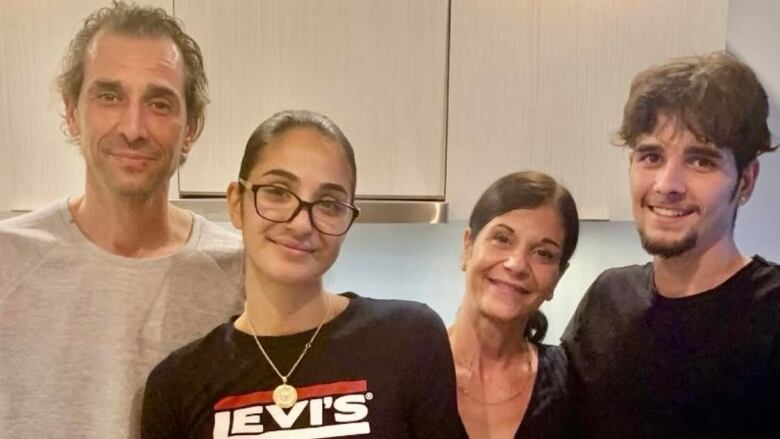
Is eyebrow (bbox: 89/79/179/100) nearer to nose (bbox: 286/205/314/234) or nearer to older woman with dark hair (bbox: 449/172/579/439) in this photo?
nose (bbox: 286/205/314/234)

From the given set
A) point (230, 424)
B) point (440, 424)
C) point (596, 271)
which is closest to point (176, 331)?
point (230, 424)

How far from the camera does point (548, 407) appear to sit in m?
1.14

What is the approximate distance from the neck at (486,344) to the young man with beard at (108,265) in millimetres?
394

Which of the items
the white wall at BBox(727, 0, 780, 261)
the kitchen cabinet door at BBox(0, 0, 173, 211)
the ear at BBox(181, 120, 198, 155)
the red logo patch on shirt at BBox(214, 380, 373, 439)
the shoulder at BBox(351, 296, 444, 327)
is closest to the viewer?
the red logo patch on shirt at BBox(214, 380, 373, 439)

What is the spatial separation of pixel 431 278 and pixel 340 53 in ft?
2.40

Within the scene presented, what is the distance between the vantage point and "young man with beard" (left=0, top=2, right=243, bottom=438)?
1072mm

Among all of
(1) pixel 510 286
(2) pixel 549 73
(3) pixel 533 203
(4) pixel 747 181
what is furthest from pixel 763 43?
(1) pixel 510 286

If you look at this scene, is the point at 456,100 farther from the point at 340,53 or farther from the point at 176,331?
the point at 176,331

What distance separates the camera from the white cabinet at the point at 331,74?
148cm

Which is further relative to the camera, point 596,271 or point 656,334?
point 596,271

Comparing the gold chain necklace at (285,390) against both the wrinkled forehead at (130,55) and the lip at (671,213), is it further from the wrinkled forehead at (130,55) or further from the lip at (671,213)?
the lip at (671,213)

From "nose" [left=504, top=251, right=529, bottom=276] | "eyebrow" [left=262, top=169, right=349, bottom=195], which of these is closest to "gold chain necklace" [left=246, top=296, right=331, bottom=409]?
"eyebrow" [left=262, top=169, right=349, bottom=195]

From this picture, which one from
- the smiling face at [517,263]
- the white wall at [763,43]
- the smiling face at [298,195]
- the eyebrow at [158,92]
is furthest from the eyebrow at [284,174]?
the white wall at [763,43]

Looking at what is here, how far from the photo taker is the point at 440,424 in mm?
1021
